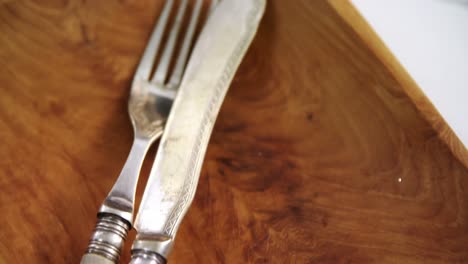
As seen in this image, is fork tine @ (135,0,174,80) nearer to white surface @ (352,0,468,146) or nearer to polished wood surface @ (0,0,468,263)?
polished wood surface @ (0,0,468,263)

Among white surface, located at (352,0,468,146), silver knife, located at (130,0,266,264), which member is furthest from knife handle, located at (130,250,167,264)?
white surface, located at (352,0,468,146)

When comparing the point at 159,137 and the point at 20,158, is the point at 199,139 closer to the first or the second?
the point at 159,137

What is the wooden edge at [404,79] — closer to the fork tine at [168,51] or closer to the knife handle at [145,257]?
the fork tine at [168,51]

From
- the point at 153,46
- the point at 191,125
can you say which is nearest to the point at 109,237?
the point at 191,125

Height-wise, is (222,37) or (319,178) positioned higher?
(222,37)

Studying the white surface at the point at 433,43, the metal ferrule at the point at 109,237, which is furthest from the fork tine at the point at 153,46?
the white surface at the point at 433,43

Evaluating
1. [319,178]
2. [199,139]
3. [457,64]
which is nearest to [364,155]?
[319,178]
